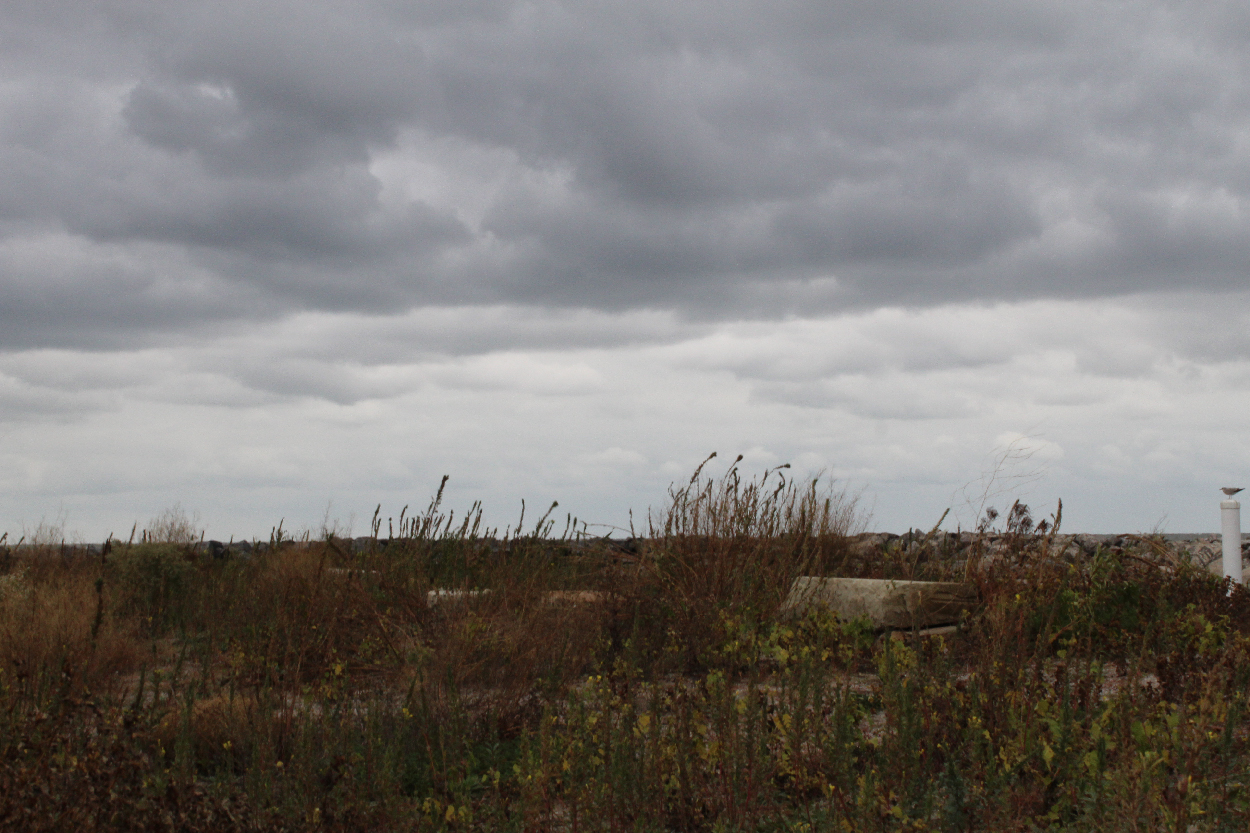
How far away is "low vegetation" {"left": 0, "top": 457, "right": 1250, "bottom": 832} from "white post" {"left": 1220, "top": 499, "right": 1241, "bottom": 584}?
2.32 feet

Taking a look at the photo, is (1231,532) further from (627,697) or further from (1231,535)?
(627,697)

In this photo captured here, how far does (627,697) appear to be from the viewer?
4.20m

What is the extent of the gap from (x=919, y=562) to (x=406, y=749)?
23.5 feet

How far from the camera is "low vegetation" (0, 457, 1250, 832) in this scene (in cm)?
313

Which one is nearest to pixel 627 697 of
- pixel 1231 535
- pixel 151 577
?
pixel 151 577

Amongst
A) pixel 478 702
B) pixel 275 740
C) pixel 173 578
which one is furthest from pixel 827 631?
pixel 173 578

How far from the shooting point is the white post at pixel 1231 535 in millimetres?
9258

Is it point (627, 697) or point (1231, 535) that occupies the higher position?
point (1231, 535)

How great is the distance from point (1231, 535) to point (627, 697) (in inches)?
303

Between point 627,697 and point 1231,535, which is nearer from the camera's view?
point 627,697

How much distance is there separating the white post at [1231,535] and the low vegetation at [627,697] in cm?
71

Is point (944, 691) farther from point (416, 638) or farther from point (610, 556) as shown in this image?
point (610, 556)

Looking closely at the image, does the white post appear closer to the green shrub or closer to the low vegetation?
the low vegetation

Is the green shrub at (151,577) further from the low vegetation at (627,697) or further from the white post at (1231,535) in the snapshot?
the white post at (1231,535)
